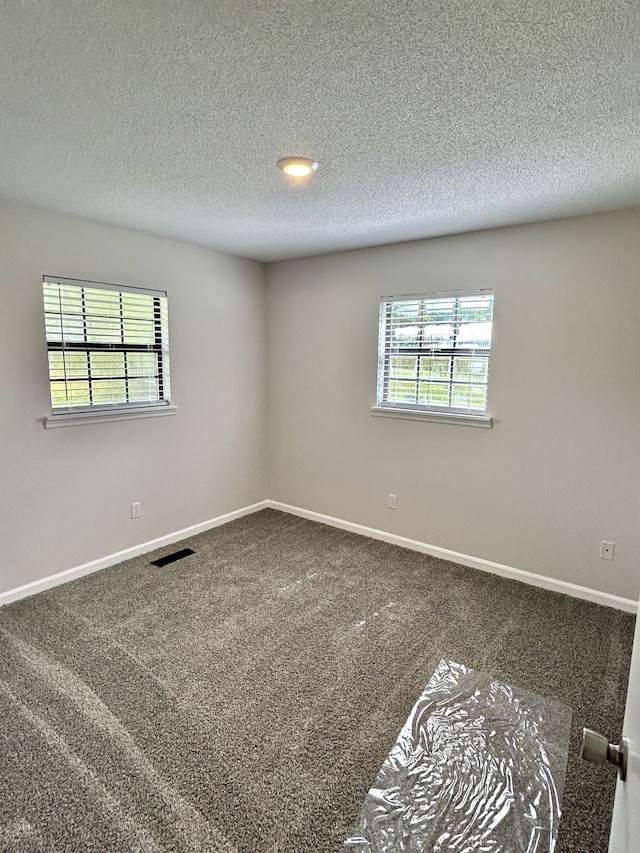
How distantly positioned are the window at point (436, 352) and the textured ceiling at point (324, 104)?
765 mm

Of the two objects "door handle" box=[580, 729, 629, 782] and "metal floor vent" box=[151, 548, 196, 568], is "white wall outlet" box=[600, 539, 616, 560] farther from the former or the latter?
"metal floor vent" box=[151, 548, 196, 568]

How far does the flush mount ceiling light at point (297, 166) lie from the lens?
191 centimetres

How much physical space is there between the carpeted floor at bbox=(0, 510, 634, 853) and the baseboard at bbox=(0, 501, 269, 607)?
0.08 metres

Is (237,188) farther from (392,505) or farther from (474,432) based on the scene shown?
(392,505)

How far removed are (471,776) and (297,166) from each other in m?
2.56

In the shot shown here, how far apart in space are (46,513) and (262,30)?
286 centimetres

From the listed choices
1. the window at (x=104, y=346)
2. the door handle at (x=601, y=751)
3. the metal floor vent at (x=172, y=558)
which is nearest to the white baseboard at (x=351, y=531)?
the metal floor vent at (x=172, y=558)

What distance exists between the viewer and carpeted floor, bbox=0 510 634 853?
57.0 inches

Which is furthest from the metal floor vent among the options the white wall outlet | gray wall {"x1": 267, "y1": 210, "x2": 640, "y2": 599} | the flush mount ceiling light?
the white wall outlet

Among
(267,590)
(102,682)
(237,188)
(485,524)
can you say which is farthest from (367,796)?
(237,188)

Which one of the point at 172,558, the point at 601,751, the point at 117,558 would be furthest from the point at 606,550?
the point at 117,558

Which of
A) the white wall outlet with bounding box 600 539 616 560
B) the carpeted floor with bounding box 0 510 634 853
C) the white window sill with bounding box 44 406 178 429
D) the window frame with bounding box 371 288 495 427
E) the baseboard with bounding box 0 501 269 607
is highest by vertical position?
the window frame with bounding box 371 288 495 427

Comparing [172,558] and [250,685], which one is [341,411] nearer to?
[172,558]

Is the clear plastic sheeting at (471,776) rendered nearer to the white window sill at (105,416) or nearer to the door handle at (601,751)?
the door handle at (601,751)
